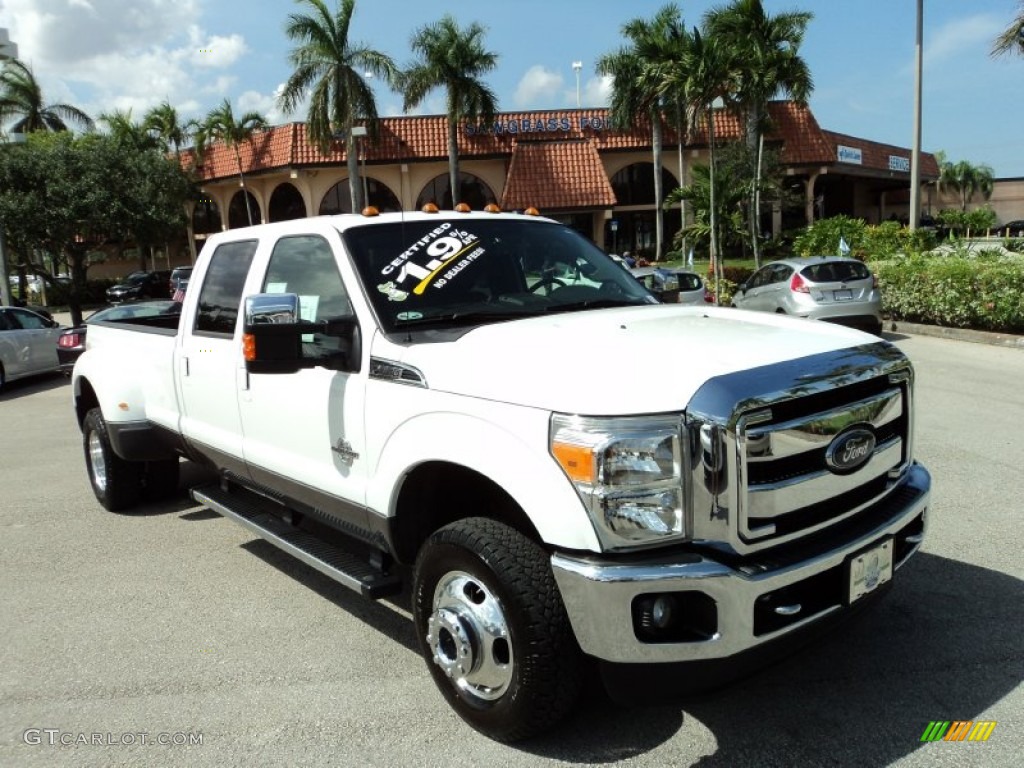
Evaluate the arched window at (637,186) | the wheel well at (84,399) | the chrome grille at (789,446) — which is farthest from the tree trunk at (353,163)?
the chrome grille at (789,446)

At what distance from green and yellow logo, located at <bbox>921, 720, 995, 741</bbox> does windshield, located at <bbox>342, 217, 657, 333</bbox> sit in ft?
7.35

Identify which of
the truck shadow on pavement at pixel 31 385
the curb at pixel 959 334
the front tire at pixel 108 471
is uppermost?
the front tire at pixel 108 471

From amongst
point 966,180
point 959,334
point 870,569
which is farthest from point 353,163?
point 966,180

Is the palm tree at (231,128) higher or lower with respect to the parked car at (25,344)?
higher

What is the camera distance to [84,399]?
21.9 feet

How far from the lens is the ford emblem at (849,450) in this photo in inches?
114

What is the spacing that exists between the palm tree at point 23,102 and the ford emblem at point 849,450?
2009 inches

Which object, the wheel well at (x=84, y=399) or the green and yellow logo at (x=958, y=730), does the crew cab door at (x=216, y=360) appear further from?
the green and yellow logo at (x=958, y=730)

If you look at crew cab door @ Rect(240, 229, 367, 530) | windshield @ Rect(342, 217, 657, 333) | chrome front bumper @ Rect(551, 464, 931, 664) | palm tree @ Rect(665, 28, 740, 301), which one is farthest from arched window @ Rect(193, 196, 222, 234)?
chrome front bumper @ Rect(551, 464, 931, 664)

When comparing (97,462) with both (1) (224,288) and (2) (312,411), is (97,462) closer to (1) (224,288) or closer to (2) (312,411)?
(1) (224,288)

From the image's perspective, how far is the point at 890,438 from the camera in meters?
3.23

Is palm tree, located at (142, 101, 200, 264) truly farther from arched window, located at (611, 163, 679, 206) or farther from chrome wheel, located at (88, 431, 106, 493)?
chrome wheel, located at (88, 431, 106, 493)

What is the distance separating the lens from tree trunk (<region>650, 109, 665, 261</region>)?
35.9 metres

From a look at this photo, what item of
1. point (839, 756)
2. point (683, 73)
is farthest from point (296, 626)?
point (683, 73)
